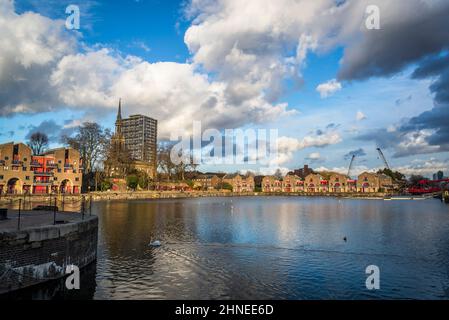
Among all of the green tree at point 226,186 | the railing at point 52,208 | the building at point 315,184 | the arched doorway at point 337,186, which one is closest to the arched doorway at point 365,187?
the arched doorway at point 337,186

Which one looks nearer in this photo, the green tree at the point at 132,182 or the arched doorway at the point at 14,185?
the arched doorway at the point at 14,185

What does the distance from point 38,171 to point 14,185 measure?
22.0 ft

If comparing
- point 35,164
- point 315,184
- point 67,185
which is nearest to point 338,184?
point 315,184

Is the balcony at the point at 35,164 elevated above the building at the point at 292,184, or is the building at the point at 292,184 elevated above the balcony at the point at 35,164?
the balcony at the point at 35,164

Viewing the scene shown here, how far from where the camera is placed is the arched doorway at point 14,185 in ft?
279

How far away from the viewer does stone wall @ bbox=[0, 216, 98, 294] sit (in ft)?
43.2

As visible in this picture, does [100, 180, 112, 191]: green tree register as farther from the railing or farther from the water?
the water

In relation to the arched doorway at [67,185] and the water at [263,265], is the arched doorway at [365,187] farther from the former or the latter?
the water at [263,265]

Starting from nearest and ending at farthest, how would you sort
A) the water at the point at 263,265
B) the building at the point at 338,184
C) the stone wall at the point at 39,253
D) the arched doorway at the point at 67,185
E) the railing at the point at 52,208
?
1. the stone wall at the point at 39,253
2. the water at the point at 263,265
3. the railing at the point at 52,208
4. the arched doorway at the point at 67,185
5. the building at the point at 338,184

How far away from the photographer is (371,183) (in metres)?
183

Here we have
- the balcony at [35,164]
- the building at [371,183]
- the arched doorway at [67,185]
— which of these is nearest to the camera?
the balcony at [35,164]

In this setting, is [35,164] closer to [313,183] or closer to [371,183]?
[313,183]

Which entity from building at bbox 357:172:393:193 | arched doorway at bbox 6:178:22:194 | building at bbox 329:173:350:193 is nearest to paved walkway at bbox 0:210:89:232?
arched doorway at bbox 6:178:22:194
